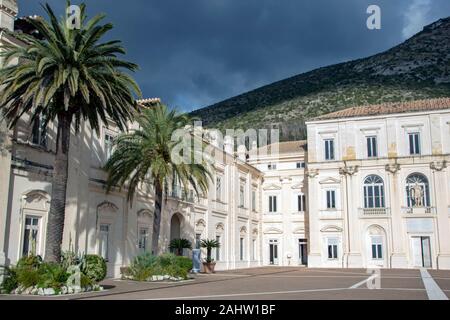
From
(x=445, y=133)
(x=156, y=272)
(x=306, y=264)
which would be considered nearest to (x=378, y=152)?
(x=445, y=133)

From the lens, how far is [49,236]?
17297 millimetres

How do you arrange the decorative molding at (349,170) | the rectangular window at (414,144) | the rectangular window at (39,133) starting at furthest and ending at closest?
1. the decorative molding at (349,170)
2. the rectangular window at (414,144)
3. the rectangular window at (39,133)

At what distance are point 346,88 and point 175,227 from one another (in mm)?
58293

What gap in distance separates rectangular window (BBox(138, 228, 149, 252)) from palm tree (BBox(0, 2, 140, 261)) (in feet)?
31.6

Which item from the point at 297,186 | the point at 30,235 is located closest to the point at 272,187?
the point at 297,186

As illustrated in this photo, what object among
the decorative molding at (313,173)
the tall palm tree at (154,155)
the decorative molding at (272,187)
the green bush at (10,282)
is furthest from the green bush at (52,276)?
the decorative molding at (272,187)

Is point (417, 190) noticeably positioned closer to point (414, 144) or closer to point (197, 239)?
point (414, 144)

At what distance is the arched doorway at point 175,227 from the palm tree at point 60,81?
14.4 meters

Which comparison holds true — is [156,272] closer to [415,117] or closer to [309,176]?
[309,176]

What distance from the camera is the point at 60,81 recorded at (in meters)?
16.6

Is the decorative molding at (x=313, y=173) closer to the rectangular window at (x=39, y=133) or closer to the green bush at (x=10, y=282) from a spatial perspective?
the rectangular window at (x=39, y=133)

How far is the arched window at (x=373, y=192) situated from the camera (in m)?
42.5

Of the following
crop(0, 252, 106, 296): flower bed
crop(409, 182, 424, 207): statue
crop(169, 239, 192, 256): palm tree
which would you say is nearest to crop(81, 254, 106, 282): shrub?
crop(0, 252, 106, 296): flower bed

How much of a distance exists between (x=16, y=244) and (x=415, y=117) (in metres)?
34.1
